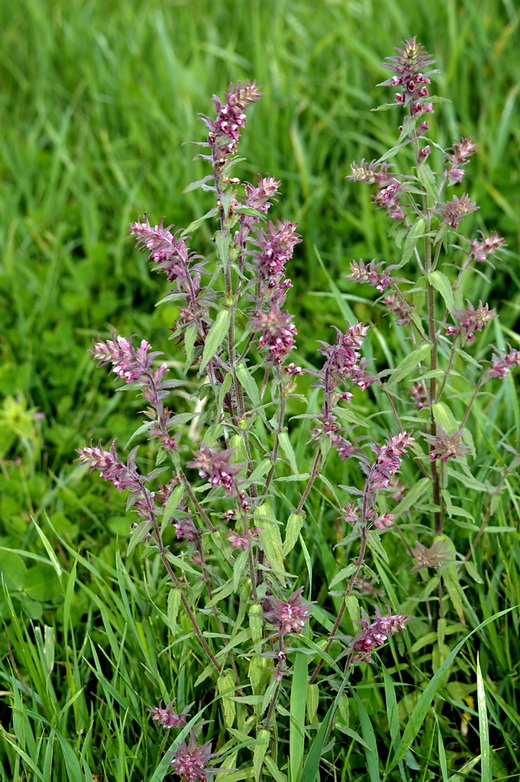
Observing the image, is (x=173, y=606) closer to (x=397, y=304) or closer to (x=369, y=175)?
(x=397, y=304)

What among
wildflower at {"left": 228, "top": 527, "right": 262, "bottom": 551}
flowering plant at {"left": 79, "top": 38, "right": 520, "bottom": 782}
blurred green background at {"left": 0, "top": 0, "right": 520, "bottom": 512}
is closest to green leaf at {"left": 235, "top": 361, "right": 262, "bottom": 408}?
flowering plant at {"left": 79, "top": 38, "right": 520, "bottom": 782}

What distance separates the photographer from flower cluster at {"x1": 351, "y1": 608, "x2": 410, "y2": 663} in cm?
160

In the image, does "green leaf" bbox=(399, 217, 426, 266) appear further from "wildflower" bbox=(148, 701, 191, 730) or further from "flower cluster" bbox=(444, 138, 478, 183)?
"wildflower" bbox=(148, 701, 191, 730)

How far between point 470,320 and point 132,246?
2.06 metres

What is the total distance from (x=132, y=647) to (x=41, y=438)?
1034 millimetres

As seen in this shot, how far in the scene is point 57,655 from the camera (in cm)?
210

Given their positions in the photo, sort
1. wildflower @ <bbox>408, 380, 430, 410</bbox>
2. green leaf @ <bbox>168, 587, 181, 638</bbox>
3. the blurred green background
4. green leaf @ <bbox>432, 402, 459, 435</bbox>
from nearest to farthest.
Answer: green leaf @ <bbox>168, 587, 181, 638</bbox> → green leaf @ <bbox>432, 402, 459, 435</bbox> → wildflower @ <bbox>408, 380, 430, 410</bbox> → the blurred green background

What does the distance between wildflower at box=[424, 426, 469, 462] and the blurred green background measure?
1237 mm

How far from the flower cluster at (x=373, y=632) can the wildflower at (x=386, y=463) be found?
256 mm

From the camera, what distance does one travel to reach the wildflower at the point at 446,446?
5.55 ft

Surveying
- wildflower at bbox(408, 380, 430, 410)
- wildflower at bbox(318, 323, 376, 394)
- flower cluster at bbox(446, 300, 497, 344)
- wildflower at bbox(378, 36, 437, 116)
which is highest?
wildflower at bbox(378, 36, 437, 116)

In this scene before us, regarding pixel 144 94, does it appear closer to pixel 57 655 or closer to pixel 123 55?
pixel 123 55

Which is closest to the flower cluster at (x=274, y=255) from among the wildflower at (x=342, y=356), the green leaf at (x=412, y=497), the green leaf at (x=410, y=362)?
the wildflower at (x=342, y=356)

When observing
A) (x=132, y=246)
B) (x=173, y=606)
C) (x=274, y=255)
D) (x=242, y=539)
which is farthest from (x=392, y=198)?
(x=132, y=246)
